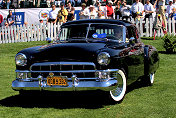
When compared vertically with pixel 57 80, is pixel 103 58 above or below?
above

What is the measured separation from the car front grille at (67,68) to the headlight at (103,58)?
5.6 inches

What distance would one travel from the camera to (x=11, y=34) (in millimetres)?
21188

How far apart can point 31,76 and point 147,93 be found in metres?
2.56

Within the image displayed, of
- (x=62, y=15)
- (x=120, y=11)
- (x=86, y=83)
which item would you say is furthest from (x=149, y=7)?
(x=86, y=83)

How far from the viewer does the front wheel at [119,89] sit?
6.52 metres

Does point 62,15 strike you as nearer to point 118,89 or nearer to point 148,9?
point 148,9

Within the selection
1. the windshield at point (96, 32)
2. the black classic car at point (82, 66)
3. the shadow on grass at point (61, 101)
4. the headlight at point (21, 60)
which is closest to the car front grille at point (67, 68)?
the black classic car at point (82, 66)

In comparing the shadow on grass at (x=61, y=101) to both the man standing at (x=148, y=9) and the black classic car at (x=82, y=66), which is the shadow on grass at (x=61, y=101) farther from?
the man standing at (x=148, y=9)

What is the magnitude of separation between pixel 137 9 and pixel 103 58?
568 inches

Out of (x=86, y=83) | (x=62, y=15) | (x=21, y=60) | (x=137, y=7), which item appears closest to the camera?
(x=86, y=83)

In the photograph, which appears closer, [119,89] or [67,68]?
[67,68]

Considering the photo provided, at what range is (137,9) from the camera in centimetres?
2011

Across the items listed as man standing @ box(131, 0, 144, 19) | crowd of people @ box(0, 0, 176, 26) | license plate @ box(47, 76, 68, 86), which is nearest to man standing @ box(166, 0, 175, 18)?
crowd of people @ box(0, 0, 176, 26)

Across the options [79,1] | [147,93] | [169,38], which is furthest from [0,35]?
[147,93]
